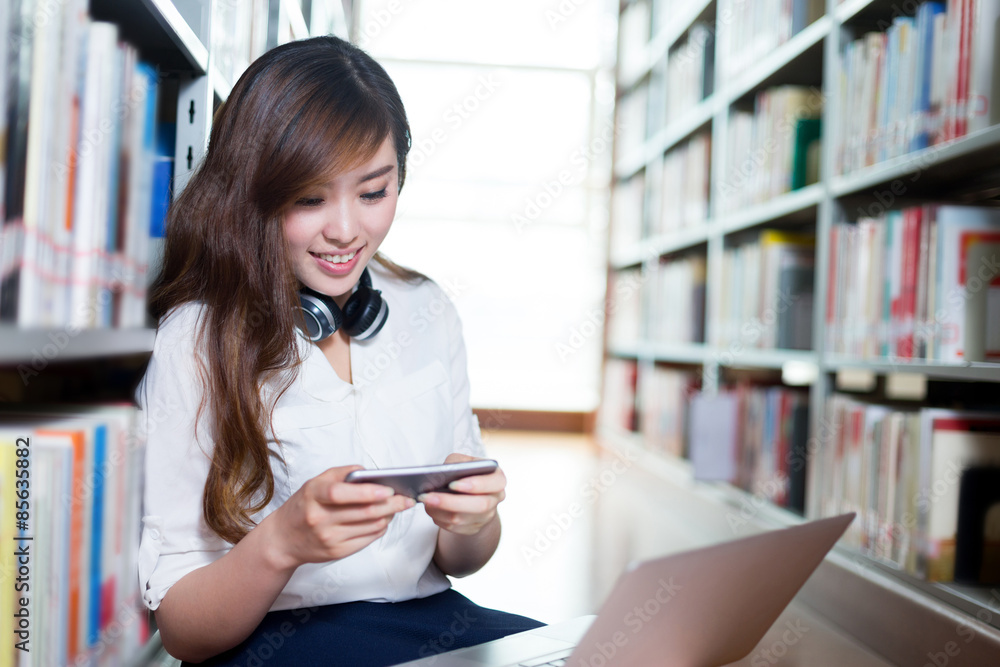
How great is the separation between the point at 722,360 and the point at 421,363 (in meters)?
1.79

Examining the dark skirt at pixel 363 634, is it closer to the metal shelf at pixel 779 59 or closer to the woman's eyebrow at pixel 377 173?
the woman's eyebrow at pixel 377 173

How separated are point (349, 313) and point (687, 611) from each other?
61 cm

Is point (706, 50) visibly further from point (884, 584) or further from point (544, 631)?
point (544, 631)

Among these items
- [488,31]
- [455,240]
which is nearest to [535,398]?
[455,240]

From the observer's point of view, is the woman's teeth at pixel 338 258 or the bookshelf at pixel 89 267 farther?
the woman's teeth at pixel 338 258

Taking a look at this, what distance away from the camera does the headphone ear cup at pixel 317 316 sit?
1015mm

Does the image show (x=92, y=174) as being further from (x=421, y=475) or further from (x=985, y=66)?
(x=985, y=66)

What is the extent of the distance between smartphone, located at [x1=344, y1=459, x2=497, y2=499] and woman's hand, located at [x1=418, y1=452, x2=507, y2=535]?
11 millimetres

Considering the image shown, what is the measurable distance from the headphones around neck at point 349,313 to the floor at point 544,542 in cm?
98

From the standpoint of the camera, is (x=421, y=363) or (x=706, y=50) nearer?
(x=421, y=363)

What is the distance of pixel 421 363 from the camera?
1.14m

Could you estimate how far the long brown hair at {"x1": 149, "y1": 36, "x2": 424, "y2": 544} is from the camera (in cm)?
92

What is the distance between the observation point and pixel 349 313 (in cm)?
109

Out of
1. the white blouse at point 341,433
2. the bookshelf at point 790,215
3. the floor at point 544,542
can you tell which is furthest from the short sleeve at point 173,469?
the bookshelf at point 790,215
